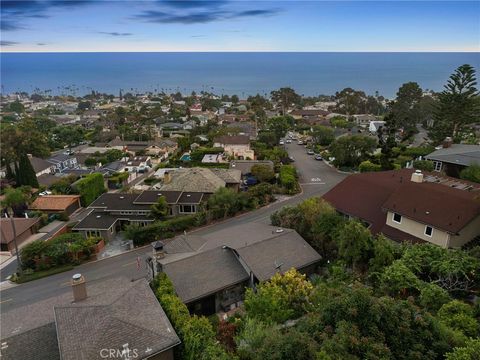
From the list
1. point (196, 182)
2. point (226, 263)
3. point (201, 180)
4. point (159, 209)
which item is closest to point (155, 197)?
point (159, 209)

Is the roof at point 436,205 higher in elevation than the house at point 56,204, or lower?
higher

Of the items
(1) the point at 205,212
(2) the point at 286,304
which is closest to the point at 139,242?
(1) the point at 205,212

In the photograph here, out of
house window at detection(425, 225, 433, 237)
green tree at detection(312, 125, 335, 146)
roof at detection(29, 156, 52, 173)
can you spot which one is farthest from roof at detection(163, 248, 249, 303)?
green tree at detection(312, 125, 335, 146)

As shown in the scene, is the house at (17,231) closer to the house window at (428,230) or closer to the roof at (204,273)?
the roof at (204,273)

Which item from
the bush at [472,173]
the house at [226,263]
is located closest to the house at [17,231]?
the house at [226,263]

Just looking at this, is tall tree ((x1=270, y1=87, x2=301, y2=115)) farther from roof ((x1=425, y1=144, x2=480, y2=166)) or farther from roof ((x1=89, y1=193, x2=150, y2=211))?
roof ((x1=89, y1=193, x2=150, y2=211))

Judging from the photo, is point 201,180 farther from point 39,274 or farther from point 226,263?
point 226,263

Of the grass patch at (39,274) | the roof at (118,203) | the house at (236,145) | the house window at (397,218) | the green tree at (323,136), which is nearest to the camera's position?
the house window at (397,218)
